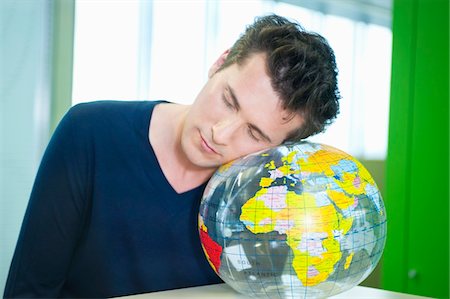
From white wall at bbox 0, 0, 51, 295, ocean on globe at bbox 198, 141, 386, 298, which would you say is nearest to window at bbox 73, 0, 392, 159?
white wall at bbox 0, 0, 51, 295

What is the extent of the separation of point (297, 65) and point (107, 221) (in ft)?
1.87

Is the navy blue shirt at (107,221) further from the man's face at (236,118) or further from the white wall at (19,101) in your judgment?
the white wall at (19,101)

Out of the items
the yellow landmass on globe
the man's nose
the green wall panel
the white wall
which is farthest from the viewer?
the green wall panel

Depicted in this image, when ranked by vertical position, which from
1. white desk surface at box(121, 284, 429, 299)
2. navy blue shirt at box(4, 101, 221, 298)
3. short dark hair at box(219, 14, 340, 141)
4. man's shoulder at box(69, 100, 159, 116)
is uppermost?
short dark hair at box(219, 14, 340, 141)

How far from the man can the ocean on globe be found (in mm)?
133

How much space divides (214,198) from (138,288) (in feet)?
1.30

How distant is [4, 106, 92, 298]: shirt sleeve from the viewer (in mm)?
1211

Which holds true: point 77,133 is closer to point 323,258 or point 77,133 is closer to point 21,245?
point 21,245

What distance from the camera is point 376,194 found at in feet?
3.50

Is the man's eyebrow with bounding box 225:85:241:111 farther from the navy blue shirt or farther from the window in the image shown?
the window

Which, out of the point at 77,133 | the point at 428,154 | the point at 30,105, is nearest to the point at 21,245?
the point at 77,133

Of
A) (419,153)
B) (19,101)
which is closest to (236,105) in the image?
(19,101)

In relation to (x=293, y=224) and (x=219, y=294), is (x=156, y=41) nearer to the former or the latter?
(x=219, y=294)

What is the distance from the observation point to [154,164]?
4.23 feet
